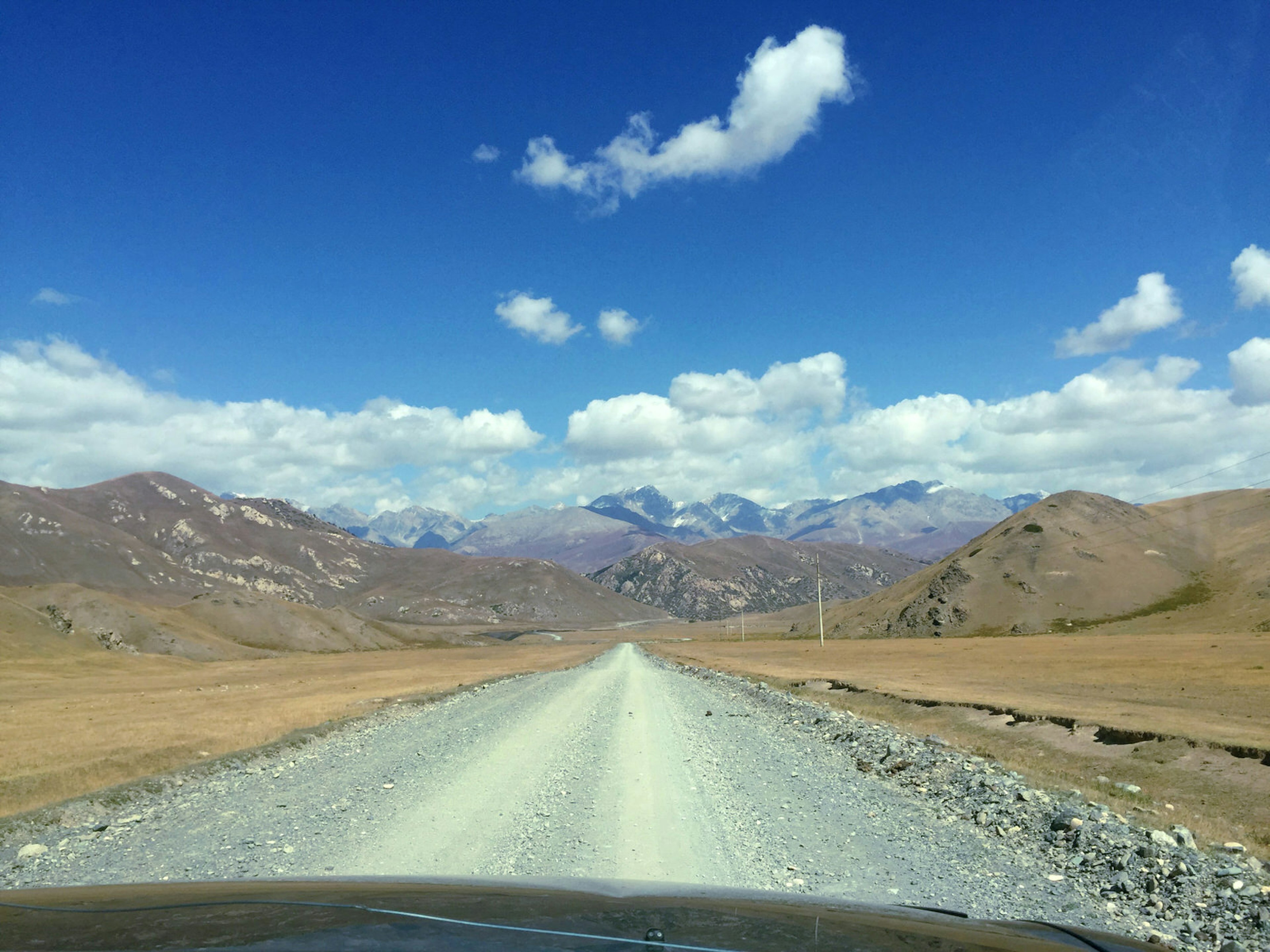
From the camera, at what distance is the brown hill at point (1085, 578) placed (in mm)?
142000

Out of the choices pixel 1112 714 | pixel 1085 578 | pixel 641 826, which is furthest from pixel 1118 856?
pixel 1085 578

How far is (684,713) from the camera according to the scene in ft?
99.9

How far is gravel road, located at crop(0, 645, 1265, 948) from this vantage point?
9109mm

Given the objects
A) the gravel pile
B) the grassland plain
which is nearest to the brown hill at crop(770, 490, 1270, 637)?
the grassland plain

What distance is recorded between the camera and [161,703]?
4719cm

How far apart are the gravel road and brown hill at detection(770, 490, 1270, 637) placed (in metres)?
132

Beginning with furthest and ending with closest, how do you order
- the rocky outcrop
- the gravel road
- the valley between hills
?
the rocky outcrop, the valley between hills, the gravel road

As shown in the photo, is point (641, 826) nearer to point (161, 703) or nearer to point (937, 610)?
point (161, 703)

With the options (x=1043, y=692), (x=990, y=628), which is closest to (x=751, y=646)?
(x=990, y=628)

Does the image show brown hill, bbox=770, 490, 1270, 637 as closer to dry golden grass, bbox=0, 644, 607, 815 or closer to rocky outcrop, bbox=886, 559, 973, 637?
rocky outcrop, bbox=886, 559, 973, 637

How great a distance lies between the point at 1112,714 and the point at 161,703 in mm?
51362

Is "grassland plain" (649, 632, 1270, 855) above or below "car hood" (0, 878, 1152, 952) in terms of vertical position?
below

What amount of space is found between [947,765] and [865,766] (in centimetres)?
185

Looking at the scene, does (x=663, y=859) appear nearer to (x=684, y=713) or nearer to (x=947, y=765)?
(x=947, y=765)
